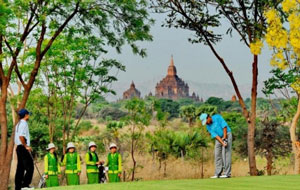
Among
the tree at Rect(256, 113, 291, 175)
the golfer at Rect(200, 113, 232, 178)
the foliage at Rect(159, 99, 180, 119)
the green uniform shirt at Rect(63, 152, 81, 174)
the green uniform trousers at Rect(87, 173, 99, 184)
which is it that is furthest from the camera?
the foliage at Rect(159, 99, 180, 119)

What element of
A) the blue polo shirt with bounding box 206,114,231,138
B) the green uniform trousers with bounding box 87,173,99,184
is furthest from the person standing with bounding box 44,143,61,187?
the blue polo shirt with bounding box 206,114,231,138

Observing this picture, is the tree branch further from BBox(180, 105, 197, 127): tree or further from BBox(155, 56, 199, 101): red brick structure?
BBox(155, 56, 199, 101): red brick structure

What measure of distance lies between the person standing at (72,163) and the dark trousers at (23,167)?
2.16 metres

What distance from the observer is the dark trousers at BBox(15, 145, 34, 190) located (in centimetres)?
1154

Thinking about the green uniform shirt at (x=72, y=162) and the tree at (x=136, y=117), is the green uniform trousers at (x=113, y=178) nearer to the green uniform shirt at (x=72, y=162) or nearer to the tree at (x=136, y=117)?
the green uniform shirt at (x=72, y=162)

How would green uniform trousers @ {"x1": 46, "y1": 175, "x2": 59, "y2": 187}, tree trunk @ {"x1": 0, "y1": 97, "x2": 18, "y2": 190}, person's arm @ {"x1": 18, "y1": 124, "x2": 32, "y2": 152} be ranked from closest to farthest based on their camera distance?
1. person's arm @ {"x1": 18, "y1": 124, "x2": 32, "y2": 152}
2. green uniform trousers @ {"x1": 46, "y1": 175, "x2": 59, "y2": 187}
3. tree trunk @ {"x1": 0, "y1": 97, "x2": 18, "y2": 190}

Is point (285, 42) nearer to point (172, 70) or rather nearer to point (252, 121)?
point (252, 121)

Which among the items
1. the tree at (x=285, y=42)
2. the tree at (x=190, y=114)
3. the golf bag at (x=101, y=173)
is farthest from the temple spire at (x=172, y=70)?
the golf bag at (x=101, y=173)

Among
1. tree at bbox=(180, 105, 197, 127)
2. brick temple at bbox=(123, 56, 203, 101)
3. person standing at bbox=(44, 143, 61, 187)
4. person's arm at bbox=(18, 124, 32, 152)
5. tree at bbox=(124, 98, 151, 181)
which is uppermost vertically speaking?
brick temple at bbox=(123, 56, 203, 101)

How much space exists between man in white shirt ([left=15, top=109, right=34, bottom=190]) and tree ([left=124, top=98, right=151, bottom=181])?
1462 cm

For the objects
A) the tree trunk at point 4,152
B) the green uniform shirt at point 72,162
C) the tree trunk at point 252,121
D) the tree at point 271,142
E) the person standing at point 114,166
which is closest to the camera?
the green uniform shirt at point 72,162

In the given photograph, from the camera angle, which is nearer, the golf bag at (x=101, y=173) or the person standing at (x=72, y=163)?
the person standing at (x=72, y=163)

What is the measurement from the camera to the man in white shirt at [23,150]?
37.3ft

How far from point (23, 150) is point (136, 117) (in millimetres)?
15575
